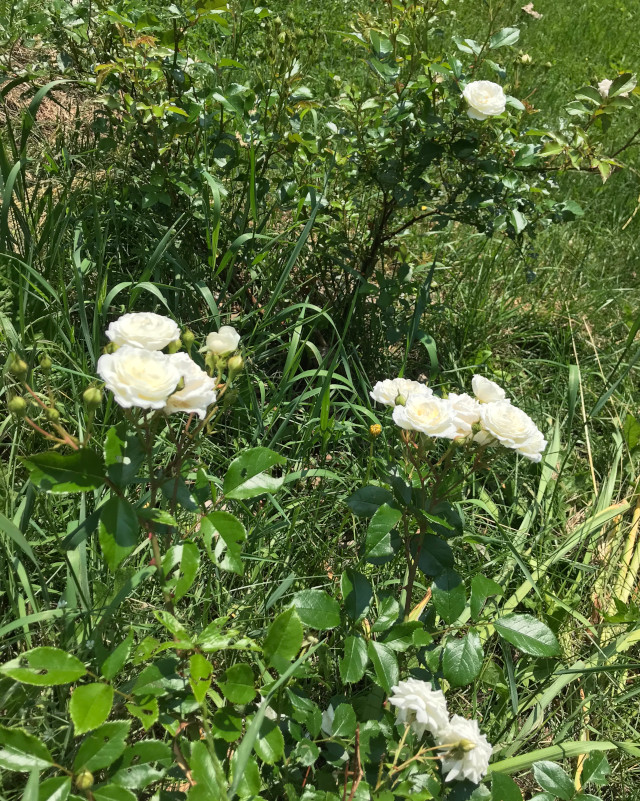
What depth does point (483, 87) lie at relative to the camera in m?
1.64

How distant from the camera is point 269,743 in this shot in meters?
0.92

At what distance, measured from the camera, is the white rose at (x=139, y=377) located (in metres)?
0.82

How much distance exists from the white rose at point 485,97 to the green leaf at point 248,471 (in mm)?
1076

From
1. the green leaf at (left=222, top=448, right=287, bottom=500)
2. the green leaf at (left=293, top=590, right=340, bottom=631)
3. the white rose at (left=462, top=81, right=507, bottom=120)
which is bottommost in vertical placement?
the green leaf at (left=293, top=590, right=340, bottom=631)

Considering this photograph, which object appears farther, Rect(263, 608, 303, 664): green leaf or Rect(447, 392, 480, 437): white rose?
Rect(447, 392, 480, 437): white rose

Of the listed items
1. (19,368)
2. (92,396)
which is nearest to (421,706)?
(92,396)

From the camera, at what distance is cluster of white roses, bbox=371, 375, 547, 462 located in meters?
1.06

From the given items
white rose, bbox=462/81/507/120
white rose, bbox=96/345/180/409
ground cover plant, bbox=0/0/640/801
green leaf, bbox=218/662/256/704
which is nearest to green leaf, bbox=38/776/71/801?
ground cover plant, bbox=0/0/640/801

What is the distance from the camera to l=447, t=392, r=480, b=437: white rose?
113 centimetres

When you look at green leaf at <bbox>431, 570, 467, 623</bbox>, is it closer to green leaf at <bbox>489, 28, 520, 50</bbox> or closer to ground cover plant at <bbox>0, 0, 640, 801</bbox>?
ground cover plant at <bbox>0, 0, 640, 801</bbox>

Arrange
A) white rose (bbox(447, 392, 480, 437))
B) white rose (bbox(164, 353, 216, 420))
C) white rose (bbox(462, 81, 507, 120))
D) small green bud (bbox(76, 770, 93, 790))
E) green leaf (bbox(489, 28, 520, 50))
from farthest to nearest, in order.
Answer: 1. green leaf (bbox(489, 28, 520, 50))
2. white rose (bbox(462, 81, 507, 120))
3. white rose (bbox(447, 392, 480, 437))
4. white rose (bbox(164, 353, 216, 420))
5. small green bud (bbox(76, 770, 93, 790))

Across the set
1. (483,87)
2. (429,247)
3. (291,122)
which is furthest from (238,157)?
(429,247)

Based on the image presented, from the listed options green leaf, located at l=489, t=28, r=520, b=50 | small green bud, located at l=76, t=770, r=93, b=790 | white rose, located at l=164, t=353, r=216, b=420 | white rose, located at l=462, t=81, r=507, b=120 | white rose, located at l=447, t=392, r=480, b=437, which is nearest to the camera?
small green bud, located at l=76, t=770, r=93, b=790

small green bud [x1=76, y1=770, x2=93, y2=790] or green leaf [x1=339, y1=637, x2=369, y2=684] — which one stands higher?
small green bud [x1=76, y1=770, x2=93, y2=790]
